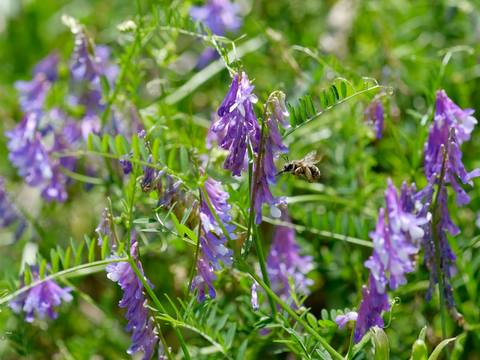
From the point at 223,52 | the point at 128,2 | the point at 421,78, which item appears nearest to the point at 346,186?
the point at 421,78

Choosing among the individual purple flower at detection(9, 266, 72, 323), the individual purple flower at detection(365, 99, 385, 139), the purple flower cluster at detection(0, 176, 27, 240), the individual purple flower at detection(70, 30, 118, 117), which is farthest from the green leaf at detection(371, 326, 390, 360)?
the purple flower cluster at detection(0, 176, 27, 240)

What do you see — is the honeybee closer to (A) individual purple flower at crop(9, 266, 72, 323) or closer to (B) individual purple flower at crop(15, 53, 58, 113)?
(A) individual purple flower at crop(9, 266, 72, 323)

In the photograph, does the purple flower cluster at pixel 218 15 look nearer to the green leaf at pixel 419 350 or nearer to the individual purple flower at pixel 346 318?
the individual purple flower at pixel 346 318

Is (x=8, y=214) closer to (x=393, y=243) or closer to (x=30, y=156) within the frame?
(x=30, y=156)

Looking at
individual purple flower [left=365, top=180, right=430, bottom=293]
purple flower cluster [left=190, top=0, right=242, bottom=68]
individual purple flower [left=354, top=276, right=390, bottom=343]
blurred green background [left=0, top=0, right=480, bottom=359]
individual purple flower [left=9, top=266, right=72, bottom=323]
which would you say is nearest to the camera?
individual purple flower [left=365, top=180, right=430, bottom=293]

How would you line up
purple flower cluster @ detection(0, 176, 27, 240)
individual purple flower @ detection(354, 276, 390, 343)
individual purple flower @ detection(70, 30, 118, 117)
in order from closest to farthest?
individual purple flower @ detection(354, 276, 390, 343), individual purple flower @ detection(70, 30, 118, 117), purple flower cluster @ detection(0, 176, 27, 240)

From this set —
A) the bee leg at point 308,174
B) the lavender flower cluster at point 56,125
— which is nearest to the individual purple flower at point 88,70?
the lavender flower cluster at point 56,125
